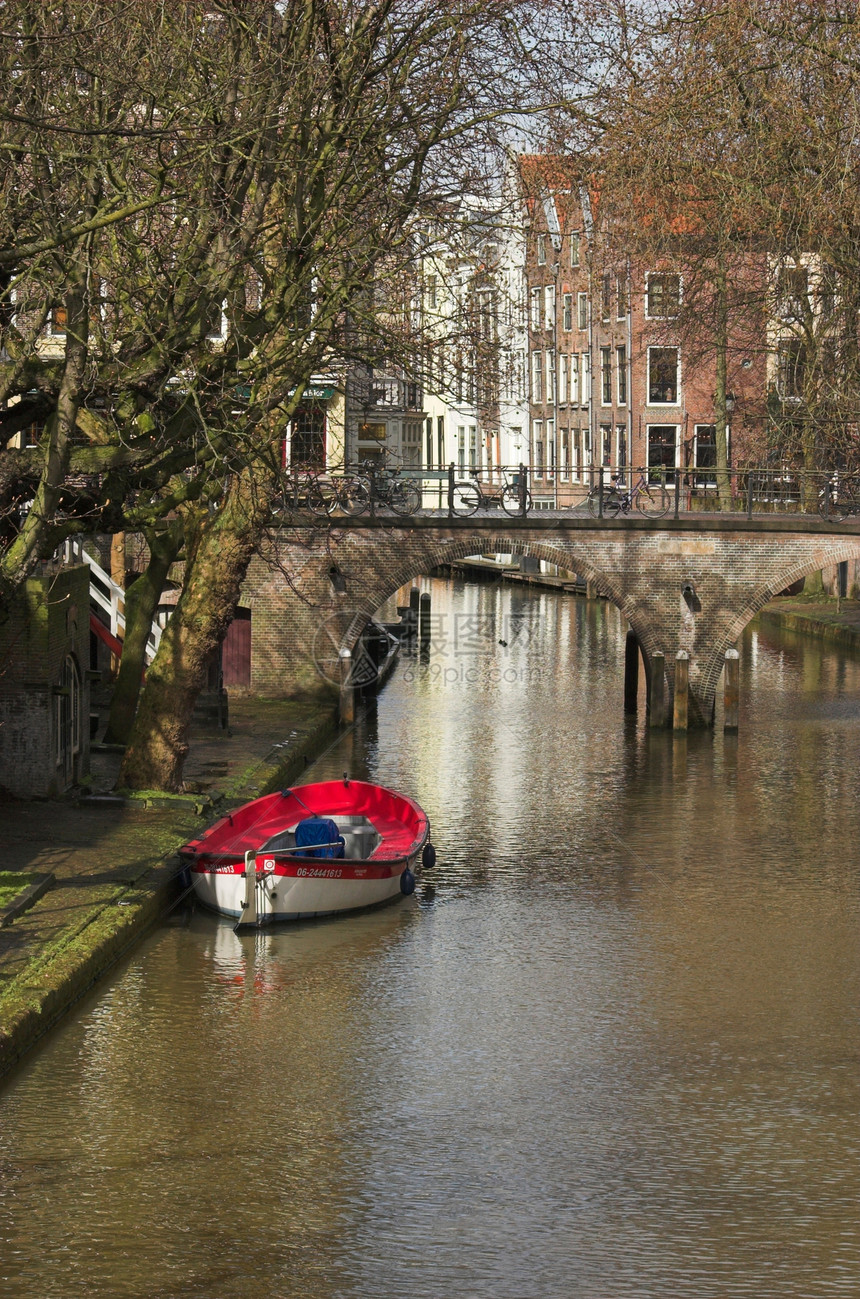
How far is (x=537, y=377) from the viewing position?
71.1m

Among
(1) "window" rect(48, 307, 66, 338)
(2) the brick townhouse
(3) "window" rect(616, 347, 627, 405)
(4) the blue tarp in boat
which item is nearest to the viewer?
(1) "window" rect(48, 307, 66, 338)

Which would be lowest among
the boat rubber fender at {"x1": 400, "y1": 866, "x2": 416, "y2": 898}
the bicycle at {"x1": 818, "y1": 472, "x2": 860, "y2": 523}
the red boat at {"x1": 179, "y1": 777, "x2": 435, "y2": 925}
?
the boat rubber fender at {"x1": 400, "y1": 866, "x2": 416, "y2": 898}

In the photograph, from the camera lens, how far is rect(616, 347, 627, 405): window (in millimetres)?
60281

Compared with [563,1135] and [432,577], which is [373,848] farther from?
[432,577]

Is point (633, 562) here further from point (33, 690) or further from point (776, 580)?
point (33, 690)

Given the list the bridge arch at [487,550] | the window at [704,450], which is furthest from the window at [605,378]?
the bridge arch at [487,550]

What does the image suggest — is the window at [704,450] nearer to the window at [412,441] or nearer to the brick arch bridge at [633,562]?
the window at [412,441]

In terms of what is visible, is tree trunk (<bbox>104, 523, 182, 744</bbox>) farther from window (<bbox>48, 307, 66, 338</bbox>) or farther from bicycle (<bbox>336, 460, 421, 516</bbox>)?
bicycle (<bbox>336, 460, 421, 516</bbox>)

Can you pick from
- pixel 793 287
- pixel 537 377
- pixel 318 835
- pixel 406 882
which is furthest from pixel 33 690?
pixel 537 377

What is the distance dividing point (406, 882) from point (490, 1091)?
612cm

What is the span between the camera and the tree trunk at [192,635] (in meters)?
22.5

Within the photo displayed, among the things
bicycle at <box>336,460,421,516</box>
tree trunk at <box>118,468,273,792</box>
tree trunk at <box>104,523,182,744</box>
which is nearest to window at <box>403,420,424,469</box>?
bicycle at <box>336,460,421,516</box>

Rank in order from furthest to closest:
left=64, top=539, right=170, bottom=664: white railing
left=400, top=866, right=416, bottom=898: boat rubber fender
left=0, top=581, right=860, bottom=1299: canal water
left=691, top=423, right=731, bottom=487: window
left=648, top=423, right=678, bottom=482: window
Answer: left=648, top=423, right=678, bottom=482: window → left=691, top=423, right=731, bottom=487: window → left=64, top=539, right=170, bottom=664: white railing → left=400, top=866, right=416, bottom=898: boat rubber fender → left=0, top=581, right=860, bottom=1299: canal water

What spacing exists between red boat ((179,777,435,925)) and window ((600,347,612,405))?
137ft
